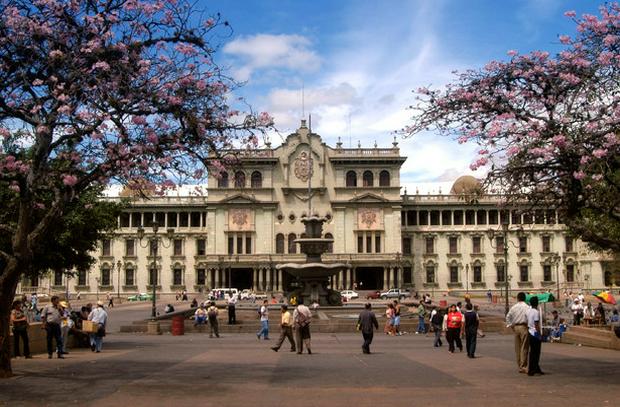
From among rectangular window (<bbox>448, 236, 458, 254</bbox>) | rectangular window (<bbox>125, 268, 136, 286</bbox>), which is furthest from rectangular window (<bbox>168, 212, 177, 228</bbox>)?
rectangular window (<bbox>448, 236, 458, 254</bbox>)

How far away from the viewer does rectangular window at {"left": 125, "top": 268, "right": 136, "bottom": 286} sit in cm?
9212

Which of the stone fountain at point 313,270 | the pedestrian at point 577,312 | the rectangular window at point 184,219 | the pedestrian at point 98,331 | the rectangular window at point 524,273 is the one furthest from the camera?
the rectangular window at point 184,219

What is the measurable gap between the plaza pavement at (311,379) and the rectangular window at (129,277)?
70.6m

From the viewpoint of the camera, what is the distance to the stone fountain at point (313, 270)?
1682 inches

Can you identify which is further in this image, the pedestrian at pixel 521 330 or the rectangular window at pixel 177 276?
the rectangular window at pixel 177 276

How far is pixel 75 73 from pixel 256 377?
284 inches

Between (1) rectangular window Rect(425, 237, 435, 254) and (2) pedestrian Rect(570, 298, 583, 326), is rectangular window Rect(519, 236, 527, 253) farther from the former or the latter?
(2) pedestrian Rect(570, 298, 583, 326)

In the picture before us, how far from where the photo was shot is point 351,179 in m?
91.6

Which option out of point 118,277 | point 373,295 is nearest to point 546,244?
point 373,295

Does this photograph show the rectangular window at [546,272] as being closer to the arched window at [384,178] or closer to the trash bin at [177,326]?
the arched window at [384,178]

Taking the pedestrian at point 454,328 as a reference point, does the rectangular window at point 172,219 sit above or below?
above

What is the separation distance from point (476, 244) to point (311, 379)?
8078cm

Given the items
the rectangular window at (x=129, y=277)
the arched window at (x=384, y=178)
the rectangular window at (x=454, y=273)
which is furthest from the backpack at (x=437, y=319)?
the rectangular window at (x=129, y=277)

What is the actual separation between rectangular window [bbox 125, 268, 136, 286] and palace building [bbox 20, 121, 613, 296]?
0.41ft
